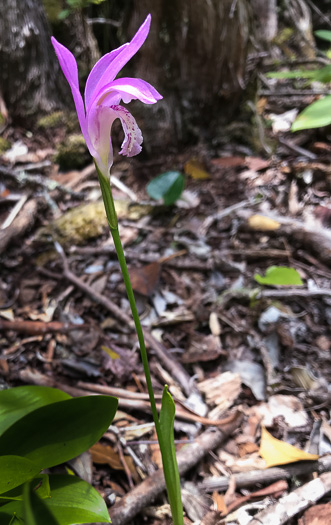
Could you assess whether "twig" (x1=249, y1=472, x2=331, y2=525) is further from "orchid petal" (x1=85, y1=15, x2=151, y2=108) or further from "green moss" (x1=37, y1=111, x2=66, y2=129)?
"green moss" (x1=37, y1=111, x2=66, y2=129)

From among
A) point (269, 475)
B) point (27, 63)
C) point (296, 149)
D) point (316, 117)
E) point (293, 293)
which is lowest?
point (269, 475)

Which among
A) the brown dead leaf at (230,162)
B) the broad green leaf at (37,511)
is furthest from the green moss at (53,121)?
the broad green leaf at (37,511)

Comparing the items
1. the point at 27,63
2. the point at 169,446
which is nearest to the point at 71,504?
the point at 169,446

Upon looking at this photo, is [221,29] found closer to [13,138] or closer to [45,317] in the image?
[13,138]

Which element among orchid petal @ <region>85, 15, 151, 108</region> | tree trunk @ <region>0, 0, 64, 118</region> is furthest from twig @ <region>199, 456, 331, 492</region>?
tree trunk @ <region>0, 0, 64, 118</region>

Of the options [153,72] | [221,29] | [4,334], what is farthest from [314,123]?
[4,334]

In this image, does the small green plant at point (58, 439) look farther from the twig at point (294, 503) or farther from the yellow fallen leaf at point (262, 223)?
the yellow fallen leaf at point (262, 223)

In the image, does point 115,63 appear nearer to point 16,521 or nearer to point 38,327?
point 16,521
